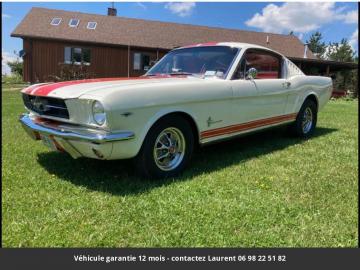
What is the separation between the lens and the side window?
475cm

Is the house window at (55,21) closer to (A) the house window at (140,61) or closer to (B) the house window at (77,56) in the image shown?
(B) the house window at (77,56)

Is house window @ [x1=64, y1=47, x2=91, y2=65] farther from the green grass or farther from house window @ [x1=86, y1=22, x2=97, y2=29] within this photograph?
the green grass

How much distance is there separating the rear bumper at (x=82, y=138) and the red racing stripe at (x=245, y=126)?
1.14 meters

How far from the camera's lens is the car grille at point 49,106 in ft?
11.9

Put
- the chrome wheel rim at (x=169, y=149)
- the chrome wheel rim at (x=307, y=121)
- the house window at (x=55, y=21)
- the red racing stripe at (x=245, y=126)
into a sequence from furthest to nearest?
the house window at (x=55, y=21)
the chrome wheel rim at (x=307, y=121)
the red racing stripe at (x=245, y=126)
the chrome wheel rim at (x=169, y=149)

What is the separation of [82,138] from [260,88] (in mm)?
2595

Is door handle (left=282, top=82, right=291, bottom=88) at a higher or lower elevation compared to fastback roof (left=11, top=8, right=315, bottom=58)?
lower

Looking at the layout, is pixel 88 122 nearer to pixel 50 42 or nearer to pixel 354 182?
pixel 354 182

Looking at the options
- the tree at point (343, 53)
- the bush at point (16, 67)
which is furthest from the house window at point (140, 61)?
the tree at point (343, 53)

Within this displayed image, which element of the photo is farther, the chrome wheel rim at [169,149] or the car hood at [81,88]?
the chrome wheel rim at [169,149]

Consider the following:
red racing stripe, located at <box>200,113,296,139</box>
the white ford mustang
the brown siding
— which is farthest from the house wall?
the white ford mustang

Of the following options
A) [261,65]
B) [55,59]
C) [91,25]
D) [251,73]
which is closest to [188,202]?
[251,73]

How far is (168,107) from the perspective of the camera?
12.2 feet

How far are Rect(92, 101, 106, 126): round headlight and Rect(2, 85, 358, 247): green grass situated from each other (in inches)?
27.3
